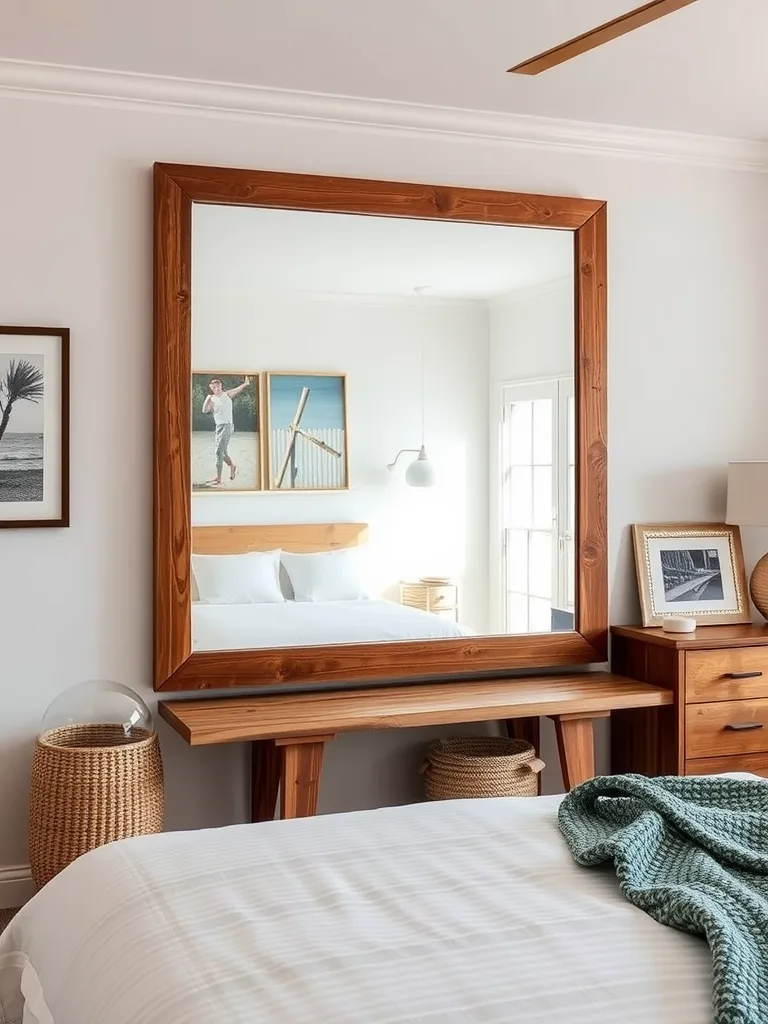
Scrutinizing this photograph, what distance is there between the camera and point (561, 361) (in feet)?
13.4

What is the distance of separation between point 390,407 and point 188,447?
69 centimetres

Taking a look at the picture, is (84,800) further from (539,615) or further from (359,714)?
(539,615)

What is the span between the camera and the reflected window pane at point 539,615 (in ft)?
13.3

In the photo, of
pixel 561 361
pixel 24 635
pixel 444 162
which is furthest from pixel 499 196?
pixel 24 635

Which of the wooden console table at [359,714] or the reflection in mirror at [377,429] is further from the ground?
the reflection in mirror at [377,429]

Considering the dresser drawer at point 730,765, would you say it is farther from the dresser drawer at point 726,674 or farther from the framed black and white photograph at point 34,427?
the framed black and white photograph at point 34,427

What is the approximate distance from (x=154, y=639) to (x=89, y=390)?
0.81 metres

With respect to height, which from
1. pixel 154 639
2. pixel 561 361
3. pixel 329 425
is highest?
pixel 561 361

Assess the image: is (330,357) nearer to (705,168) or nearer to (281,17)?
(281,17)

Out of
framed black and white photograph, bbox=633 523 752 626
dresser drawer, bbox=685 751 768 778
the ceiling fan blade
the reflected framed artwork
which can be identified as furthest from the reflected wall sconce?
the ceiling fan blade

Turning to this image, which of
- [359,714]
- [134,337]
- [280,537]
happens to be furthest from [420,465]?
[134,337]

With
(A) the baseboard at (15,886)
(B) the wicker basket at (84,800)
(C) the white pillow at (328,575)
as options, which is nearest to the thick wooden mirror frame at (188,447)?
(C) the white pillow at (328,575)

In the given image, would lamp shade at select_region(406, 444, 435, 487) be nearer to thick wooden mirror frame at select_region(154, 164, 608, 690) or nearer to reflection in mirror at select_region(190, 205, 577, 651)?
reflection in mirror at select_region(190, 205, 577, 651)

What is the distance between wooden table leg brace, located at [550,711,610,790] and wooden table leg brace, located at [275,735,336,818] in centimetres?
80
